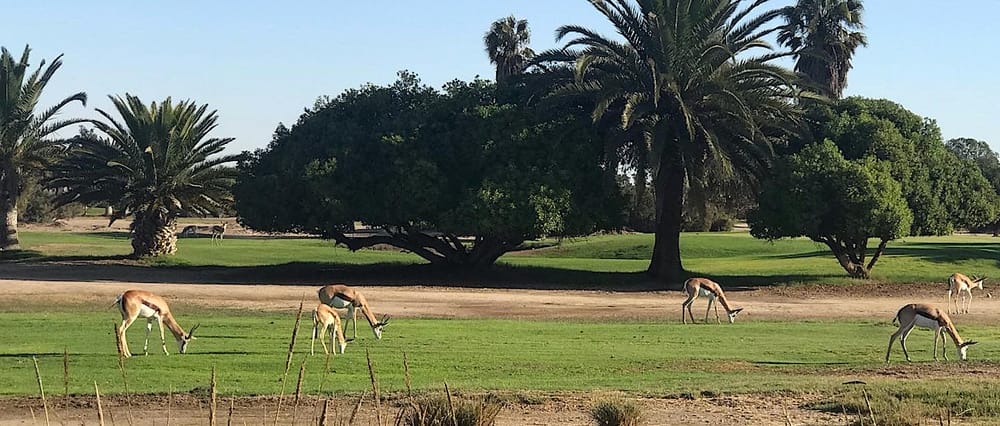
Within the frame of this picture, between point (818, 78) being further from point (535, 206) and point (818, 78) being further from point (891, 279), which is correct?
point (535, 206)

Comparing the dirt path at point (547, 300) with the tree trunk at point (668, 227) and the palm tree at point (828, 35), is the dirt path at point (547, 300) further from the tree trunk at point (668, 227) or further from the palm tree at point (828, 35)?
the palm tree at point (828, 35)

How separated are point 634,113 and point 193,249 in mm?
26229

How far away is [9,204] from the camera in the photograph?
48688 millimetres

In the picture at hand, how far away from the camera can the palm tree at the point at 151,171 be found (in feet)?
145

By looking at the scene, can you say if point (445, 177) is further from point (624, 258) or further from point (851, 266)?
point (624, 258)

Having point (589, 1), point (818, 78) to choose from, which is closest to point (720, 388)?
point (589, 1)

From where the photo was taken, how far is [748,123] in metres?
35.0

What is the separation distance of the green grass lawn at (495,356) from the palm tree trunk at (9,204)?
25.6 metres

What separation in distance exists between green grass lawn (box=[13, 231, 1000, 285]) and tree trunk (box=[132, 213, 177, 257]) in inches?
31.2

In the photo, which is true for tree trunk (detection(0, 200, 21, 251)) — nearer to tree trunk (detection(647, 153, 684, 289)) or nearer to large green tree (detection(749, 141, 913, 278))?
tree trunk (detection(647, 153, 684, 289))

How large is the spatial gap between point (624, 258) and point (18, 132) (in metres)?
29.3

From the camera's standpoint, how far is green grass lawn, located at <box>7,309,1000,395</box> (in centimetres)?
1455

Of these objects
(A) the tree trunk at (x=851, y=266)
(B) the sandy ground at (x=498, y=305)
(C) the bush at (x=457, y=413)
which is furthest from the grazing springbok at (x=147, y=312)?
(A) the tree trunk at (x=851, y=266)

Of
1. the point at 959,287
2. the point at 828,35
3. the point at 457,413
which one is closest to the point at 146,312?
the point at 457,413
